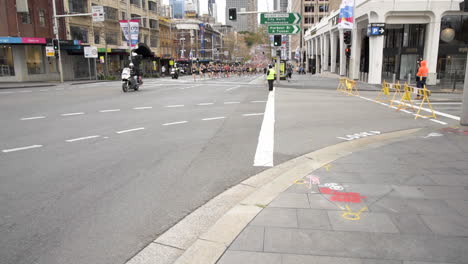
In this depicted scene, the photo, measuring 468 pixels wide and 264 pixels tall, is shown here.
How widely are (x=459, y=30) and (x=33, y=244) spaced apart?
3885 cm

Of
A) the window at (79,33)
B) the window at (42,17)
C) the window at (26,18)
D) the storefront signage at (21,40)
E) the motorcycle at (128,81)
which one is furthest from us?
the window at (79,33)

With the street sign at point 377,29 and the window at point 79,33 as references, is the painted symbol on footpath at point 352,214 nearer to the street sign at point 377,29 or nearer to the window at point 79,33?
the street sign at point 377,29

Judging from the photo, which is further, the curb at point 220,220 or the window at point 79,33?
the window at point 79,33

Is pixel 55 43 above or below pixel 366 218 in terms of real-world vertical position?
above

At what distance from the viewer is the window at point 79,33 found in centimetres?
4508

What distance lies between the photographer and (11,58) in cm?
3656

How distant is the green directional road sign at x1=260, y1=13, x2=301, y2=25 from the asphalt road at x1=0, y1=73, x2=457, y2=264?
1715 centimetres

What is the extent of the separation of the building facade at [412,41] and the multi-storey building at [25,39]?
29864 mm

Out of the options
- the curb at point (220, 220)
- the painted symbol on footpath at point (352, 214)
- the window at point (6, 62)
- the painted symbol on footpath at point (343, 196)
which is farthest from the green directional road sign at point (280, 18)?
the painted symbol on footpath at point (352, 214)

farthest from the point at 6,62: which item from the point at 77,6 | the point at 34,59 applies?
the point at 77,6

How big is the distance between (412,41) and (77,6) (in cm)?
3827

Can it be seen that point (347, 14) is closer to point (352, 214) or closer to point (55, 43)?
point (55, 43)

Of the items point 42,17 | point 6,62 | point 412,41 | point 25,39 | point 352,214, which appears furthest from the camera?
point 42,17

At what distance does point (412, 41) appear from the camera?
37.8m
